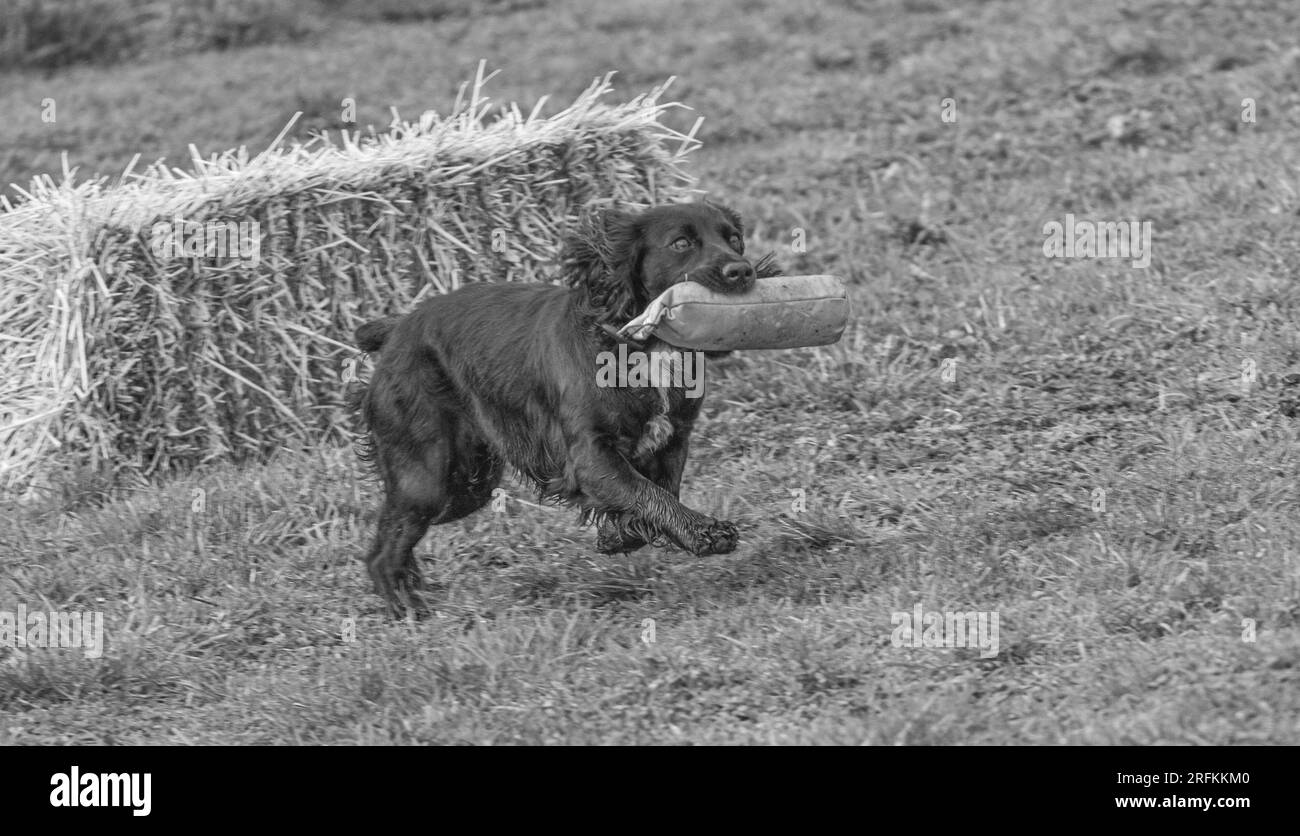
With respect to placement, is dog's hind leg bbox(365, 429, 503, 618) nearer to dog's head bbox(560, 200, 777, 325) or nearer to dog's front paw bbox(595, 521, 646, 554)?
dog's front paw bbox(595, 521, 646, 554)

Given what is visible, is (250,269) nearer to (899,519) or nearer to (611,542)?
(611,542)

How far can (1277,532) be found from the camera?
17.3ft

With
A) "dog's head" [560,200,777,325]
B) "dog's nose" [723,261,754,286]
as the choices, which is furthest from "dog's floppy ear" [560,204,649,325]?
"dog's nose" [723,261,754,286]

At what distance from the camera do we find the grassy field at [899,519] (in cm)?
467

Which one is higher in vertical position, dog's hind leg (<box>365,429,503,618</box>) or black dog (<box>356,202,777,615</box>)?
black dog (<box>356,202,777,615</box>)

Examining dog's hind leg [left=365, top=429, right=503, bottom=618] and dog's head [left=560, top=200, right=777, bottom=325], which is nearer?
dog's head [left=560, top=200, right=777, bottom=325]

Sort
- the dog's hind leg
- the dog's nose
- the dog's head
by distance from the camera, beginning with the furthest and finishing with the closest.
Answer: the dog's hind leg
the dog's head
the dog's nose

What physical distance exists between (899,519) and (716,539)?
1.06 m

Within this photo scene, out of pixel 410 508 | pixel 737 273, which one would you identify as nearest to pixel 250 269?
pixel 410 508

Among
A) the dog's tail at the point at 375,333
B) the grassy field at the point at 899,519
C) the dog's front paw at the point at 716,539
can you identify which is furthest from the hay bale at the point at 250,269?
the dog's front paw at the point at 716,539

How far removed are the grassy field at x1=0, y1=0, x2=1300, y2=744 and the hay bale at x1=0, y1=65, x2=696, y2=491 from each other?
1.17ft

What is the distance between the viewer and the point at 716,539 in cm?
A: 534

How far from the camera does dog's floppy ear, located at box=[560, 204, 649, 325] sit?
18.7 ft

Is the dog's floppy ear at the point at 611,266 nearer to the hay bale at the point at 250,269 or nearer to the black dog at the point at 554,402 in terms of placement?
the black dog at the point at 554,402
